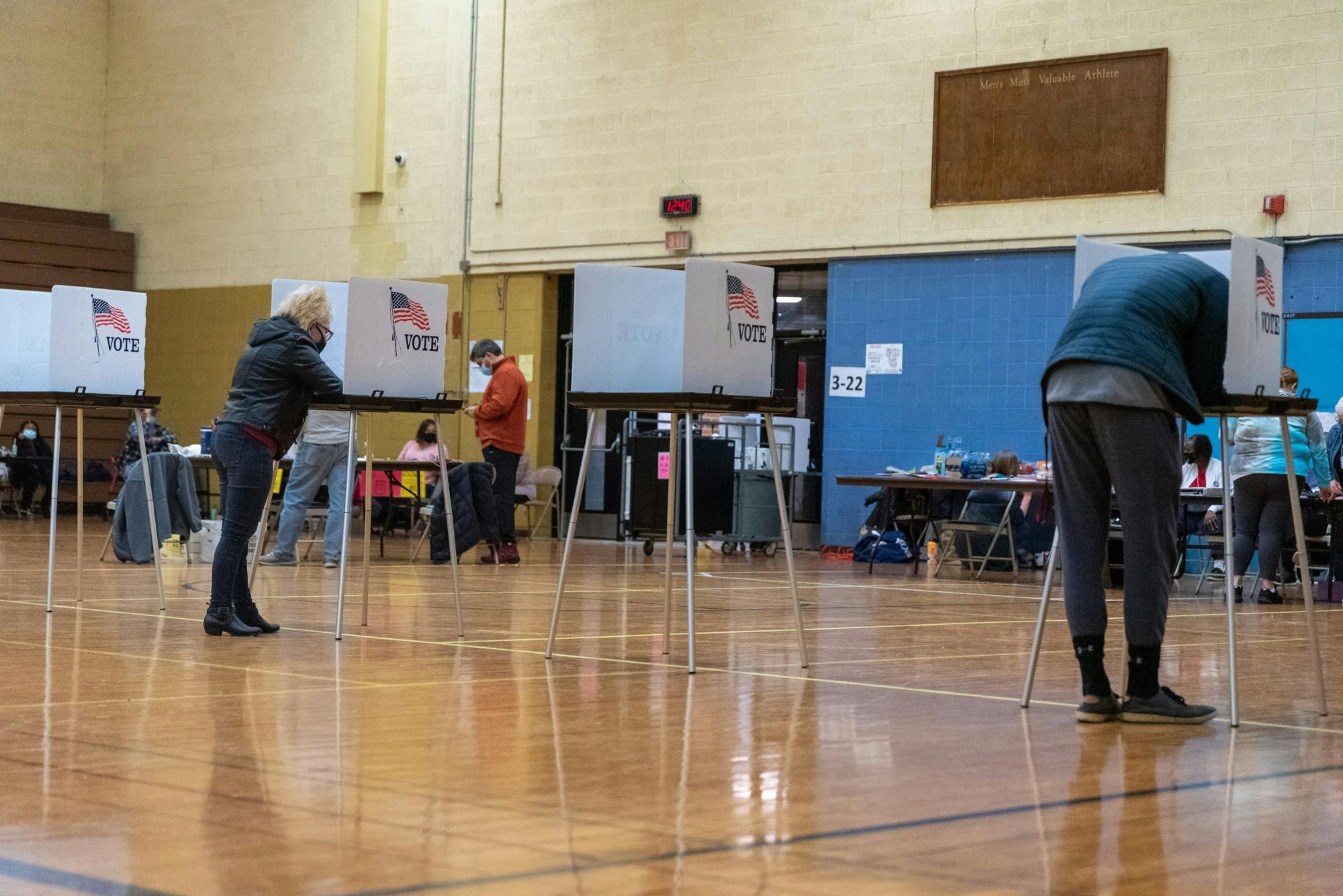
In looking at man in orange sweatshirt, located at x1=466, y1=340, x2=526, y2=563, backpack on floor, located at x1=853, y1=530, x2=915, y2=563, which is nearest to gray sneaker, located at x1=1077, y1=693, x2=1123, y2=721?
man in orange sweatshirt, located at x1=466, y1=340, x2=526, y2=563

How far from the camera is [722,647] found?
6.42 metres

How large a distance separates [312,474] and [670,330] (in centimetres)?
545

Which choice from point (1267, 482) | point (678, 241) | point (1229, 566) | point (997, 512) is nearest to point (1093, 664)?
point (1229, 566)

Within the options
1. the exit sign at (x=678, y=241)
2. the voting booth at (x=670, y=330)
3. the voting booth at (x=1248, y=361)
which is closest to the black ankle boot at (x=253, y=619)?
the voting booth at (x=670, y=330)

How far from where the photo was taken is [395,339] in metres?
6.41

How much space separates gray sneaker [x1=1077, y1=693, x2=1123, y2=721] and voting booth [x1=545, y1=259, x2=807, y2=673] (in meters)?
1.23

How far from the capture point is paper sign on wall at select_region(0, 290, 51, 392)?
748 centimetres

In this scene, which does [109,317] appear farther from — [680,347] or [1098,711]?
[1098,711]

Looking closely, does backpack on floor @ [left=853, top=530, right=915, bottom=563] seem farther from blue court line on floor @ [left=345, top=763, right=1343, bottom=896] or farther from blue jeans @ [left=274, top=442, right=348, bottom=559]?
blue court line on floor @ [left=345, top=763, right=1343, bottom=896]

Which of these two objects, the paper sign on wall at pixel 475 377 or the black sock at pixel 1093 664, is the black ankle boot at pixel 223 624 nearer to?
the black sock at pixel 1093 664

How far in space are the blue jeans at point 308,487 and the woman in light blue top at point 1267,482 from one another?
18.7ft

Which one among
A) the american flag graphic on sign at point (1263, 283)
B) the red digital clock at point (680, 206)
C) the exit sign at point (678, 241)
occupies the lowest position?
the american flag graphic on sign at point (1263, 283)

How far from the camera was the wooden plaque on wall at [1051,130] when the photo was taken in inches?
517

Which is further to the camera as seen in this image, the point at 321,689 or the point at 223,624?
the point at 223,624
